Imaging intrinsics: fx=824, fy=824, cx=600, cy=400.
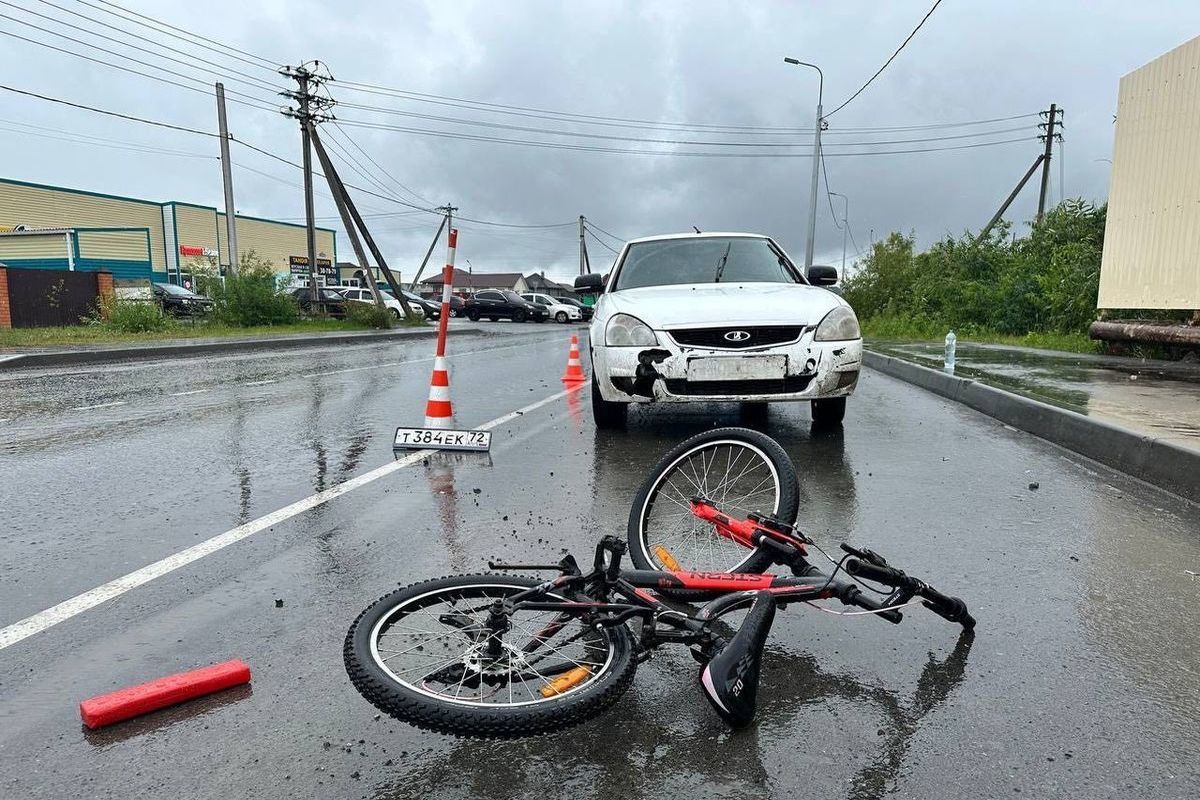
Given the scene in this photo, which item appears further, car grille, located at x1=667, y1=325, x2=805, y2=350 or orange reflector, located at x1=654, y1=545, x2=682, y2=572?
car grille, located at x1=667, y1=325, x2=805, y2=350

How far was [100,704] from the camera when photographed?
228 cm

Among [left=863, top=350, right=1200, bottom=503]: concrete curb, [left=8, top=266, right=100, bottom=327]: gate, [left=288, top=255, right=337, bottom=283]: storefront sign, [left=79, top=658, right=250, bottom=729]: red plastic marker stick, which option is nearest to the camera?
[left=79, top=658, right=250, bottom=729]: red plastic marker stick

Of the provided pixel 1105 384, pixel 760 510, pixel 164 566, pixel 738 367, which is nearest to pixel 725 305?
pixel 738 367

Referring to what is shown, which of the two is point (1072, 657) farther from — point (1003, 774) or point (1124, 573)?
point (1124, 573)

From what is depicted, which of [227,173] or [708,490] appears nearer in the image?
[708,490]

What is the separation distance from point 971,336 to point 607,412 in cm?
1663

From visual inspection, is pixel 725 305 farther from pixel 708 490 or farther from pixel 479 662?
pixel 479 662

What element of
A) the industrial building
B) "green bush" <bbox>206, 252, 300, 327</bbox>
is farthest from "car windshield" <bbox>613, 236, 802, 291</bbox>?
the industrial building

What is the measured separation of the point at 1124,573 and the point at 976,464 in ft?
7.34

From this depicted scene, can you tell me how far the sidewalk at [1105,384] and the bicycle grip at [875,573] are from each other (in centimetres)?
346

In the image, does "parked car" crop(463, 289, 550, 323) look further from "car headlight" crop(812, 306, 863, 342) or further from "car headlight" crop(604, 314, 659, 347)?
"car headlight" crop(812, 306, 863, 342)

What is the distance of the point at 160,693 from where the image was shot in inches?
92.9

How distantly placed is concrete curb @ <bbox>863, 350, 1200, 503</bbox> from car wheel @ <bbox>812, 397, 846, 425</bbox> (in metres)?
1.66

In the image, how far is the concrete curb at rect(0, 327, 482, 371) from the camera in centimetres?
1395
